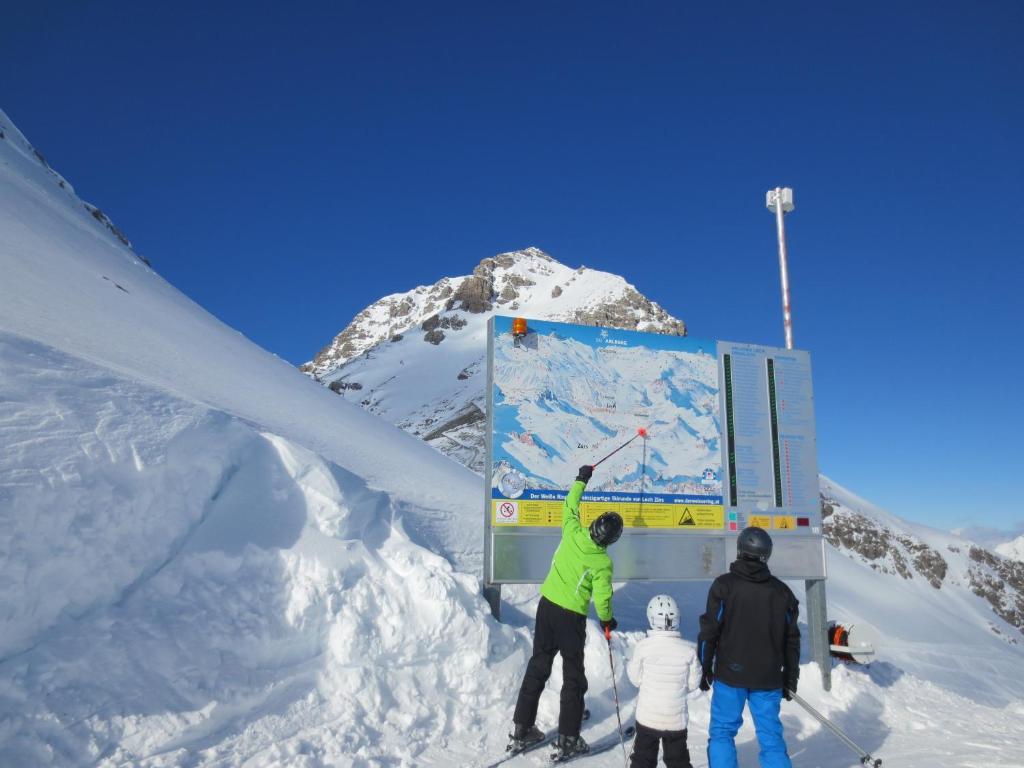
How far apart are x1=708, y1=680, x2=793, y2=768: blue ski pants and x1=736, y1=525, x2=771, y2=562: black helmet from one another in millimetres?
979

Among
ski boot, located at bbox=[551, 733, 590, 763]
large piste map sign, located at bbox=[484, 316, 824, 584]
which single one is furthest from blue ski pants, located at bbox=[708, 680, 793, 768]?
large piste map sign, located at bbox=[484, 316, 824, 584]

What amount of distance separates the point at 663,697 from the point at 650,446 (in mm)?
3899

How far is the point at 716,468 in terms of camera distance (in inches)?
337

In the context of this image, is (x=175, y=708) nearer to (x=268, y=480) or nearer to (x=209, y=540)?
(x=209, y=540)

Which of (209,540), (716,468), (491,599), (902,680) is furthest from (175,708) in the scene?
(902,680)

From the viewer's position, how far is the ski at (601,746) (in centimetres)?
535

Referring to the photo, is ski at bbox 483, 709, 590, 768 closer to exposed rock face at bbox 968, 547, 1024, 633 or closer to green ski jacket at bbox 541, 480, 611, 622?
green ski jacket at bbox 541, 480, 611, 622

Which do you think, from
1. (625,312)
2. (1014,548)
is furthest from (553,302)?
(1014,548)

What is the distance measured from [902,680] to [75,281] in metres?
15.0

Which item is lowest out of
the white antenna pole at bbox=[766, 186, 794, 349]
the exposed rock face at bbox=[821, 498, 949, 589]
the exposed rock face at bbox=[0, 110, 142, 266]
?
the exposed rock face at bbox=[821, 498, 949, 589]

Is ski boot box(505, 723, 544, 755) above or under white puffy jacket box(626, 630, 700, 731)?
under

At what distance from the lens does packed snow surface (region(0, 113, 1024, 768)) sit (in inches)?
178

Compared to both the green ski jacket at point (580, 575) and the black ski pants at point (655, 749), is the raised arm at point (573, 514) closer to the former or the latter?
the green ski jacket at point (580, 575)

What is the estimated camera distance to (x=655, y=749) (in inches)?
187
